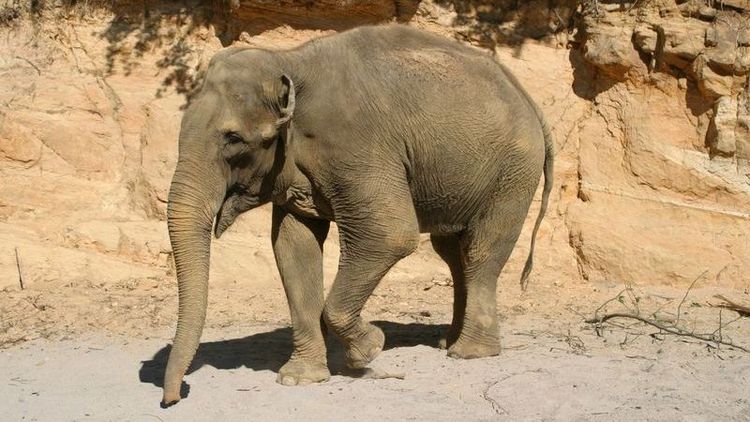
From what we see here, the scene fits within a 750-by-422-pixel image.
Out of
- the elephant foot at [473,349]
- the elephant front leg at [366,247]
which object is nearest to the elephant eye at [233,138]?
the elephant front leg at [366,247]

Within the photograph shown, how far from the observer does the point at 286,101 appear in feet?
22.2

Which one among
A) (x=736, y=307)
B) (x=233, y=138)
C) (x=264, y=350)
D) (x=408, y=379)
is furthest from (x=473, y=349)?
(x=736, y=307)

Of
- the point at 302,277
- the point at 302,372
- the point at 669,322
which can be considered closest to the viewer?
the point at 302,372

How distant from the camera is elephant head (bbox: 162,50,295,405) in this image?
6.45 m

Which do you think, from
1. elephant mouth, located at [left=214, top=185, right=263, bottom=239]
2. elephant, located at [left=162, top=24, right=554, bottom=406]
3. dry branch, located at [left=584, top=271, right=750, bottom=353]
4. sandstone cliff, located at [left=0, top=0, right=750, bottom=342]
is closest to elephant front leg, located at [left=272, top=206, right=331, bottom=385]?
elephant, located at [left=162, top=24, right=554, bottom=406]

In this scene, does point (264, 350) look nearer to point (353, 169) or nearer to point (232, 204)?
point (232, 204)

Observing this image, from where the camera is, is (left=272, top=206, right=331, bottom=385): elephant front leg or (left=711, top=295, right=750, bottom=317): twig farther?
(left=711, top=295, right=750, bottom=317): twig

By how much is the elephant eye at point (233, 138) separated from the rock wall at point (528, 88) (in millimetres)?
4030

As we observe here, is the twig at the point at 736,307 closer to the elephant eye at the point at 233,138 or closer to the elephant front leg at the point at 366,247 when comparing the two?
the elephant front leg at the point at 366,247

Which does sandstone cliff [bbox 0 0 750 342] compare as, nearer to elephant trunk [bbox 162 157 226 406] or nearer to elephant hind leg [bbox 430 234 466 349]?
elephant hind leg [bbox 430 234 466 349]

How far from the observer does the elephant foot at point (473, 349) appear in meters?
7.86

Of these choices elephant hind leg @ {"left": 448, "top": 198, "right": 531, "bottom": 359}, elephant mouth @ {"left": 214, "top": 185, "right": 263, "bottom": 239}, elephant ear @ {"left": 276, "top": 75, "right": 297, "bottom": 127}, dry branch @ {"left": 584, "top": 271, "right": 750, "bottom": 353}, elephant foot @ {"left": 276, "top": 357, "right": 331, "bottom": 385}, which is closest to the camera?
elephant ear @ {"left": 276, "top": 75, "right": 297, "bottom": 127}

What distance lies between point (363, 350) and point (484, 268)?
1211 millimetres

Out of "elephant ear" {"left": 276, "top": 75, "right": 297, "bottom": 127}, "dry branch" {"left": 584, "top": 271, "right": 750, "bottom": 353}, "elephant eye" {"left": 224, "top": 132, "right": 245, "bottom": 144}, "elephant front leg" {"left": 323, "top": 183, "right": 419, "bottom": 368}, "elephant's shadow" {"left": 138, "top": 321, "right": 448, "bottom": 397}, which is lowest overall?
"elephant's shadow" {"left": 138, "top": 321, "right": 448, "bottom": 397}
